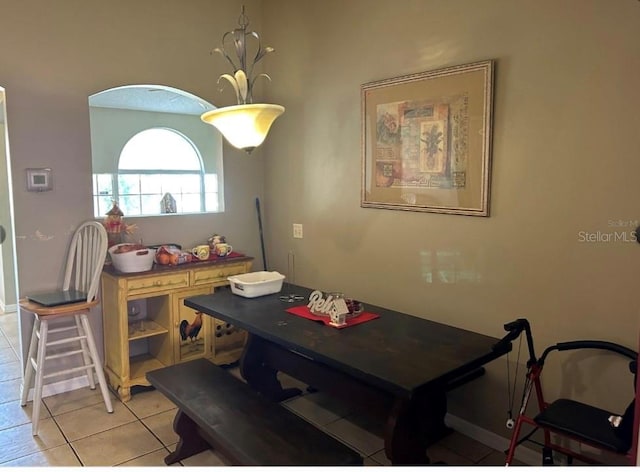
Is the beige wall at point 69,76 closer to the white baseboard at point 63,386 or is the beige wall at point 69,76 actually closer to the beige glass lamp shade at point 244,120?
the white baseboard at point 63,386

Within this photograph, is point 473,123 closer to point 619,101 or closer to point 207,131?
point 619,101

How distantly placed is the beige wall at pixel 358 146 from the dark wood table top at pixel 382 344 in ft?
1.62

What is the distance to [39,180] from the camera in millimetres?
3129

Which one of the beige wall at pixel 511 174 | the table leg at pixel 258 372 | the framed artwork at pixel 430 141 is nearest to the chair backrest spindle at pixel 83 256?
the table leg at pixel 258 372

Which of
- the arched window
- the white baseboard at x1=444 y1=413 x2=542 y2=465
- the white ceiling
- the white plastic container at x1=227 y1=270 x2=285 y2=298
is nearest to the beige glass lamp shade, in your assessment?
the white plastic container at x1=227 y1=270 x2=285 y2=298

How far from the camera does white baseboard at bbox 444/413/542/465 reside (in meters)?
2.48

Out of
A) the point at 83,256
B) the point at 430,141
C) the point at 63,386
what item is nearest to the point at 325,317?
the point at 430,141

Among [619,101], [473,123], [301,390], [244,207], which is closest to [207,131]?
[244,207]

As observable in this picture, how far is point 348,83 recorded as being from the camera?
3332 mm

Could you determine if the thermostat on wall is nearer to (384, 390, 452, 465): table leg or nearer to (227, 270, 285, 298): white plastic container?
(227, 270, 285, 298): white plastic container

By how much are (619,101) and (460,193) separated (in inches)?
33.8

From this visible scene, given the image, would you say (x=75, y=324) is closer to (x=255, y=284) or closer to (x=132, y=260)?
(x=132, y=260)

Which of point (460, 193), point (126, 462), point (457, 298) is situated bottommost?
point (126, 462)

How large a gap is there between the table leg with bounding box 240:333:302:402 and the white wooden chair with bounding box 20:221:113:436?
87cm
